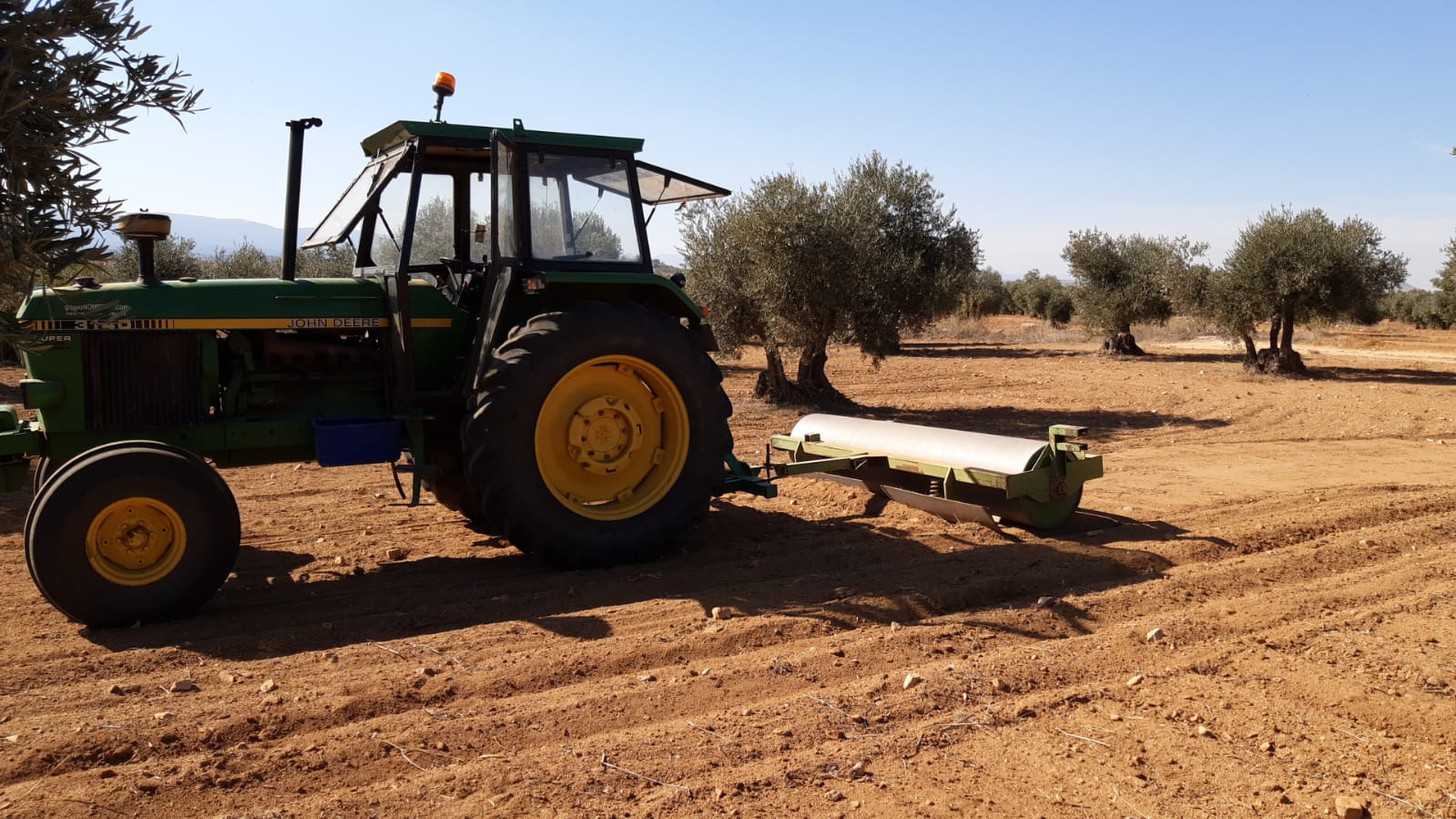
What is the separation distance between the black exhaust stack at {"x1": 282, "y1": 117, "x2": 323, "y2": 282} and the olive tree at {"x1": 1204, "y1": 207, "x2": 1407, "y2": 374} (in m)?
20.0

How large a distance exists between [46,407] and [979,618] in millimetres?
4677

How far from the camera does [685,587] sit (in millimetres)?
5480

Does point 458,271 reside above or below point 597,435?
above

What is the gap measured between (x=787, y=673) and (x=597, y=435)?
2209mm

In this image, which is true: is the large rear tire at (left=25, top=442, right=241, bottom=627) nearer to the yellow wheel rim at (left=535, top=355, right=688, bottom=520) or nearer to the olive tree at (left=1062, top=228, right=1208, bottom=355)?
the yellow wheel rim at (left=535, top=355, right=688, bottom=520)

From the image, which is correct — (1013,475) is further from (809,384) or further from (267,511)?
(809,384)

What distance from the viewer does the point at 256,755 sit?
340 centimetres

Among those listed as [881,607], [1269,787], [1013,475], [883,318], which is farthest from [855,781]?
[883,318]

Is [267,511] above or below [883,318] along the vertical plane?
below

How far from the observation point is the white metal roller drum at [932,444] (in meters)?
6.62

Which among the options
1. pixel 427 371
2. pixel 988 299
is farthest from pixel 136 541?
pixel 988 299

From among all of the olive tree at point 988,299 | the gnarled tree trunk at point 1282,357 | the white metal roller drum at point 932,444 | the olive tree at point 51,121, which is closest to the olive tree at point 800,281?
the white metal roller drum at point 932,444

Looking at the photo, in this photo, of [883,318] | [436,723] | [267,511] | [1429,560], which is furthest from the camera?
[883,318]

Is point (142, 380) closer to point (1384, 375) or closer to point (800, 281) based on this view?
point (800, 281)
